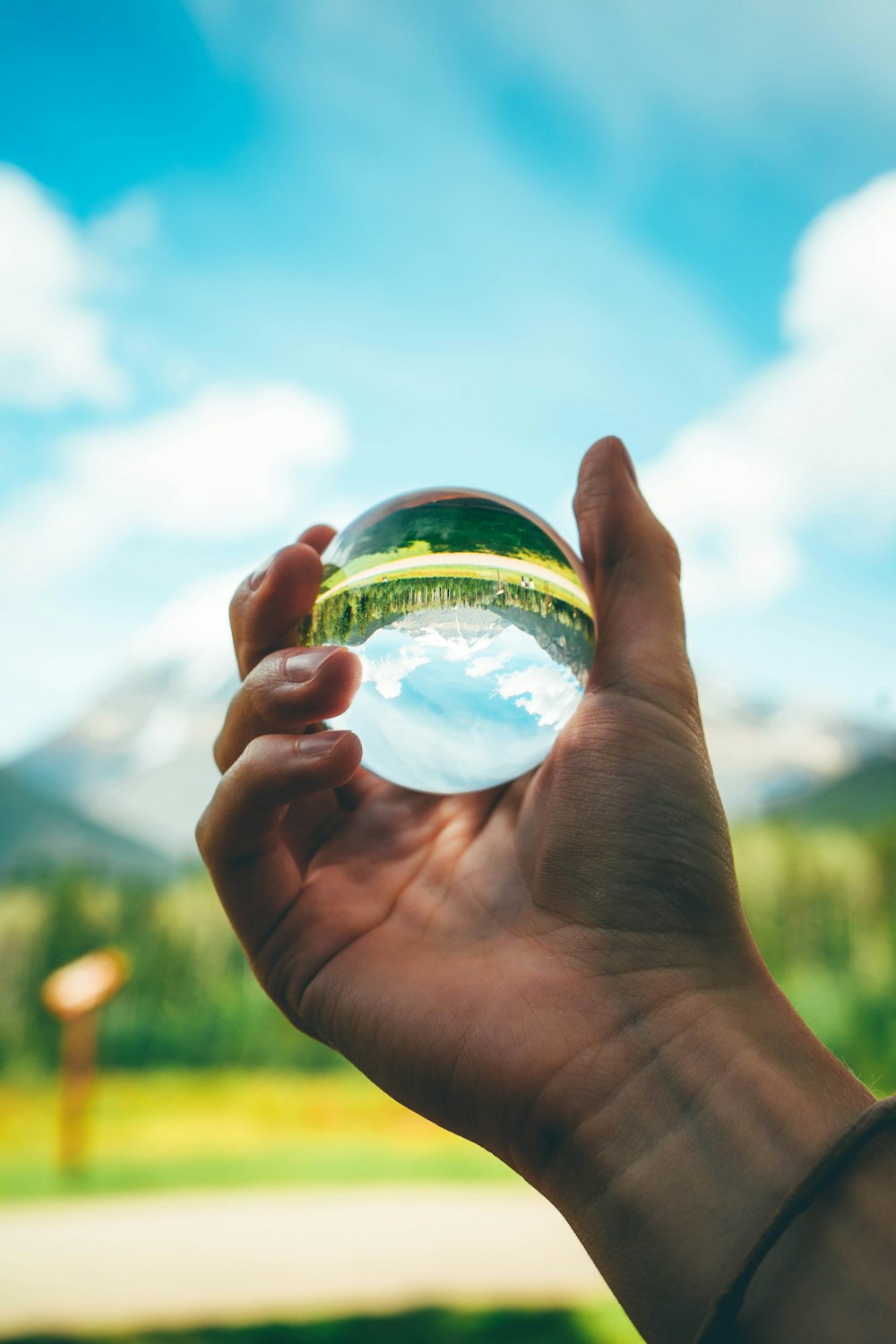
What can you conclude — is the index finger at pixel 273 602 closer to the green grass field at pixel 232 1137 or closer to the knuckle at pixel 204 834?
the knuckle at pixel 204 834

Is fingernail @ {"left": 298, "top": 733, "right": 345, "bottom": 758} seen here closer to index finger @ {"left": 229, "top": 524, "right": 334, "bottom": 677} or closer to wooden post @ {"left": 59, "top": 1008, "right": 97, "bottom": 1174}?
index finger @ {"left": 229, "top": 524, "right": 334, "bottom": 677}

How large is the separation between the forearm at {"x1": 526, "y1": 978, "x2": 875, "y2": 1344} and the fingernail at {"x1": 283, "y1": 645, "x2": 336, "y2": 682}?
0.56 m

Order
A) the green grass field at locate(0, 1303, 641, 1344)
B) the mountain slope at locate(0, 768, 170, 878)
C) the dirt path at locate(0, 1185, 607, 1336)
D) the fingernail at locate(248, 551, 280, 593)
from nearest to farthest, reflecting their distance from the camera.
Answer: the fingernail at locate(248, 551, 280, 593), the green grass field at locate(0, 1303, 641, 1344), the dirt path at locate(0, 1185, 607, 1336), the mountain slope at locate(0, 768, 170, 878)

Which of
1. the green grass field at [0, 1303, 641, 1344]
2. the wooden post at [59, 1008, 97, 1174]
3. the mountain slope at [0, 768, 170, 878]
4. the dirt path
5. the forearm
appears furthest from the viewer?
the mountain slope at [0, 768, 170, 878]

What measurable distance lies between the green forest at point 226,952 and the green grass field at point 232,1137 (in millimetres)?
191

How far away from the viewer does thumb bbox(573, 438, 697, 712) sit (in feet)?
4.22

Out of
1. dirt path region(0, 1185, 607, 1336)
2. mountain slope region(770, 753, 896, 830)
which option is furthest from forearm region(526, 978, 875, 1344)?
mountain slope region(770, 753, 896, 830)

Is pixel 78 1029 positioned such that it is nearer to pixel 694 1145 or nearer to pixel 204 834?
pixel 204 834

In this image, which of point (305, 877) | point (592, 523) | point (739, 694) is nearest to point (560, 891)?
point (305, 877)

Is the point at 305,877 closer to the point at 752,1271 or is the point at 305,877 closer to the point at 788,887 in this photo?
the point at 752,1271

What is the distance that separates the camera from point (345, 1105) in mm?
7215

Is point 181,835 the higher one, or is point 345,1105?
point 181,835

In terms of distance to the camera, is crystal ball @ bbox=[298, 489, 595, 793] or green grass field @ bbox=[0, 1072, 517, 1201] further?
green grass field @ bbox=[0, 1072, 517, 1201]

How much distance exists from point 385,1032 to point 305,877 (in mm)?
300
